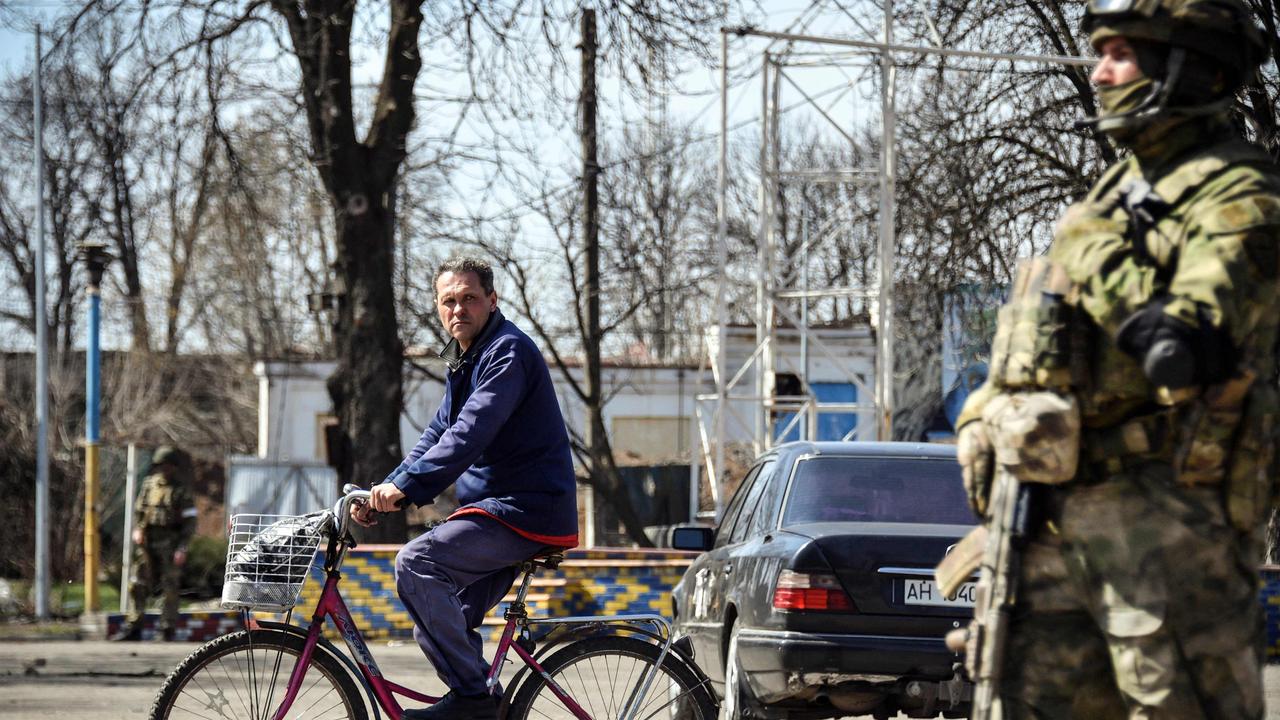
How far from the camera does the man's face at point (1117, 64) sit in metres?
3.57

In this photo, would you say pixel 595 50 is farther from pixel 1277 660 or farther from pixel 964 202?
pixel 1277 660

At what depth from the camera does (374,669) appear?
5.50 metres

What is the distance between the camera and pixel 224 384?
140 feet

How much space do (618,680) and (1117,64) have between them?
9.15 ft

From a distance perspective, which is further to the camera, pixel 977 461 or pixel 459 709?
pixel 459 709

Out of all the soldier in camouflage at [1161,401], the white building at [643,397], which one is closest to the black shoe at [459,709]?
the soldier in camouflage at [1161,401]

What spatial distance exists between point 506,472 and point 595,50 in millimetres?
11621

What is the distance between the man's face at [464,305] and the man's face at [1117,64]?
2573mm

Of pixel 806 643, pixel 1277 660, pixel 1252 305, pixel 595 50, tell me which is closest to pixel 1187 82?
pixel 1252 305

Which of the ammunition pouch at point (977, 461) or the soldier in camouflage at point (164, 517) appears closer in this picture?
the ammunition pouch at point (977, 461)

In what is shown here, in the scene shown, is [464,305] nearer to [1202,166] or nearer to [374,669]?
[374,669]

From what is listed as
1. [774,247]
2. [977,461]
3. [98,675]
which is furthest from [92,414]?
[977,461]

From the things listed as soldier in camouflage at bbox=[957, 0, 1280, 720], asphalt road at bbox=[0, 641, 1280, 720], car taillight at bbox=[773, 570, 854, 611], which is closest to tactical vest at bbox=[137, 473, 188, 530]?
asphalt road at bbox=[0, 641, 1280, 720]

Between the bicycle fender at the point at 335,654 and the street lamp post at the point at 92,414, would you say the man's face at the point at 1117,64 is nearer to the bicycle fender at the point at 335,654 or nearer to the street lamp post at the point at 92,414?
the bicycle fender at the point at 335,654
